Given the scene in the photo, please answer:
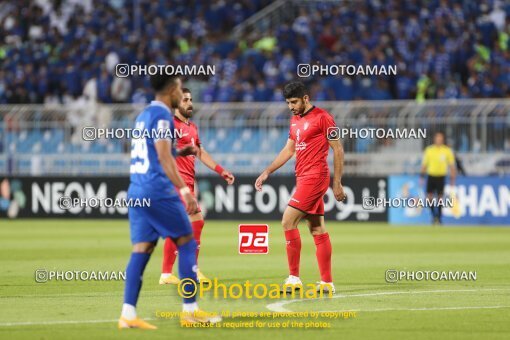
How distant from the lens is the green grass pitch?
10.1 m

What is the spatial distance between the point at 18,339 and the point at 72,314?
5.90ft

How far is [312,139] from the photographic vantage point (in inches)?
535

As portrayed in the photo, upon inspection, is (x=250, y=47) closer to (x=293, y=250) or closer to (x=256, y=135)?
(x=256, y=135)

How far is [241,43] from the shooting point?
120 feet

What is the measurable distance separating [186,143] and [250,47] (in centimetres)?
2157

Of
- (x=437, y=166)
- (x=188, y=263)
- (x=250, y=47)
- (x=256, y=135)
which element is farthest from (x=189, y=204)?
(x=250, y=47)

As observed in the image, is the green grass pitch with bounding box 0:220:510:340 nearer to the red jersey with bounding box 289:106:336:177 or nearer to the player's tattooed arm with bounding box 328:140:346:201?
the player's tattooed arm with bounding box 328:140:346:201

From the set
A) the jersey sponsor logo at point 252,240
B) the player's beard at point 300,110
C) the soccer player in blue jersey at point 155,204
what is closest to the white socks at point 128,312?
the soccer player in blue jersey at point 155,204

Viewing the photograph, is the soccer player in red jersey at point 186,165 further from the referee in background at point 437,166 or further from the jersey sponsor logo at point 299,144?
the referee in background at point 437,166

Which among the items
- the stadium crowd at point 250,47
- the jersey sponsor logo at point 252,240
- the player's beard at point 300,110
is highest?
the stadium crowd at point 250,47

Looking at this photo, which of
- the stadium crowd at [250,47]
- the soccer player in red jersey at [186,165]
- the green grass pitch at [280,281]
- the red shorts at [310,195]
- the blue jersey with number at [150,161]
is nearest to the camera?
the blue jersey with number at [150,161]

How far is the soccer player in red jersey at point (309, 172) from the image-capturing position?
43.9 ft

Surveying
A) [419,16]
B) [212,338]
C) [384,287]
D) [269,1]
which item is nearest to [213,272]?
[384,287]

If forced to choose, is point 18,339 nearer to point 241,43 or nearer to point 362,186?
point 362,186
